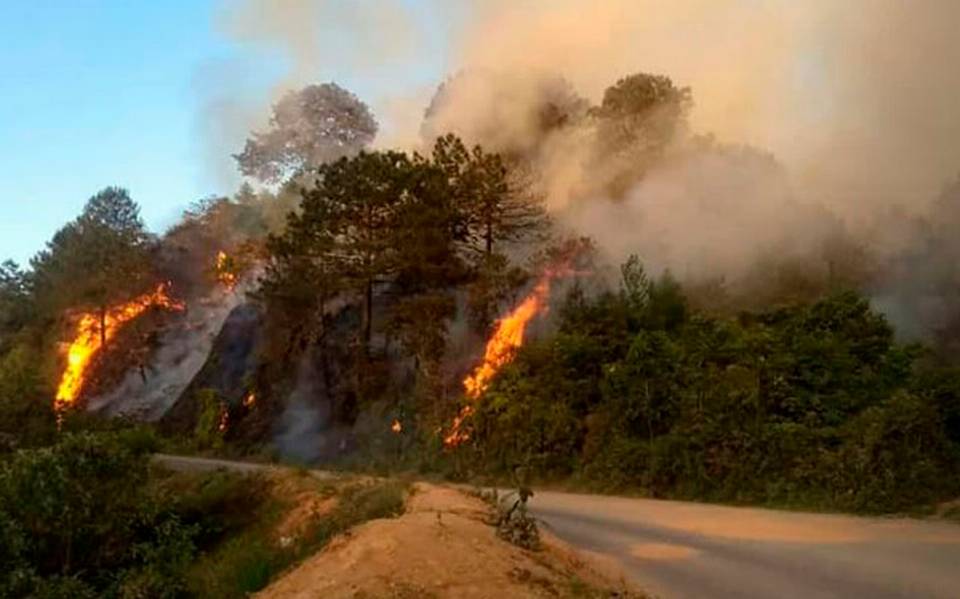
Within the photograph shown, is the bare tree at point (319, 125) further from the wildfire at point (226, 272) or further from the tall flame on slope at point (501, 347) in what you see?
the tall flame on slope at point (501, 347)

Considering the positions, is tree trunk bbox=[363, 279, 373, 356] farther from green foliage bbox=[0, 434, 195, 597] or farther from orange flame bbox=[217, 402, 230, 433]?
green foliage bbox=[0, 434, 195, 597]

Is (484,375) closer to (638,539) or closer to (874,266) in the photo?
(874,266)

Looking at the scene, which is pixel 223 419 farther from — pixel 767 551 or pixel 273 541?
pixel 767 551

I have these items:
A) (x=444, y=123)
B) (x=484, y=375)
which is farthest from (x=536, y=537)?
(x=444, y=123)

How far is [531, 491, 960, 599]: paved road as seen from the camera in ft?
39.6

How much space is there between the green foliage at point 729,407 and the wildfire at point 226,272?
→ 31.8 metres

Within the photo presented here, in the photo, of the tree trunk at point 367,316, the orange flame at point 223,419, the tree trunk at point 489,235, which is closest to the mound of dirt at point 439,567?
the tree trunk at point 489,235

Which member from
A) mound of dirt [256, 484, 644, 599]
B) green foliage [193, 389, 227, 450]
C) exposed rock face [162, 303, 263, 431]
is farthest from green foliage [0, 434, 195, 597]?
exposed rock face [162, 303, 263, 431]

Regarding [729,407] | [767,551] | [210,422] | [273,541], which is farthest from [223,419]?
[767,551]

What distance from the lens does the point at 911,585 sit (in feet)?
39.1

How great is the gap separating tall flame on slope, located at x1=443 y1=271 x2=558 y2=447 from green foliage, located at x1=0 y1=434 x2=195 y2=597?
13.5 m

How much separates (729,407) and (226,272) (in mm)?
42307

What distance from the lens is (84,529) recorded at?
19.7 metres

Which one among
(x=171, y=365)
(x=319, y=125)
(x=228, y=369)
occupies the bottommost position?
(x=228, y=369)
